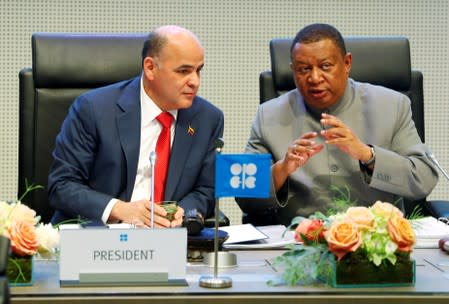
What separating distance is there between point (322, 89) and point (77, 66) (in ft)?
3.22

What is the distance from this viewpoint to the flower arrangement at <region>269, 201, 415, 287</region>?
7.82 ft

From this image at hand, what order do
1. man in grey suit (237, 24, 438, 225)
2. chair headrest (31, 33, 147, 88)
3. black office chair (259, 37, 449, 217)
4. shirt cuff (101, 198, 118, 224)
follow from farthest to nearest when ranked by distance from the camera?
black office chair (259, 37, 449, 217)
chair headrest (31, 33, 147, 88)
man in grey suit (237, 24, 438, 225)
shirt cuff (101, 198, 118, 224)

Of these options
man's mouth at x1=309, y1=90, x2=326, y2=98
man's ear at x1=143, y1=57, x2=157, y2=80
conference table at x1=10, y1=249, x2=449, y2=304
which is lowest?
conference table at x1=10, y1=249, x2=449, y2=304

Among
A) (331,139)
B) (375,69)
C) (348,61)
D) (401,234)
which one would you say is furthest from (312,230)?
(375,69)

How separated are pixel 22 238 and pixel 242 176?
567mm

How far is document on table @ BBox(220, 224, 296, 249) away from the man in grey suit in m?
0.33

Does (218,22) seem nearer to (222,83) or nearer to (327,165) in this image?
(222,83)

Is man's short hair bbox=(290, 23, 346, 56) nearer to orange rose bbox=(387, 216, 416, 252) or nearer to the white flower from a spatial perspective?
orange rose bbox=(387, 216, 416, 252)

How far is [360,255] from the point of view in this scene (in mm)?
2404

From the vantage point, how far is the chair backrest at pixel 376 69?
397 cm

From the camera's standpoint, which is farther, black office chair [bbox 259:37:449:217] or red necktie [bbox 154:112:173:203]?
black office chair [bbox 259:37:449:217]

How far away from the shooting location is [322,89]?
12.0 ft

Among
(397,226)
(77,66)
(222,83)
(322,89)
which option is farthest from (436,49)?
(397,226)

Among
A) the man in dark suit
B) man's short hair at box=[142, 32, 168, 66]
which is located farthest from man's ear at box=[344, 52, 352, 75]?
man's short hair at box=[142, 32, 168, 66]
